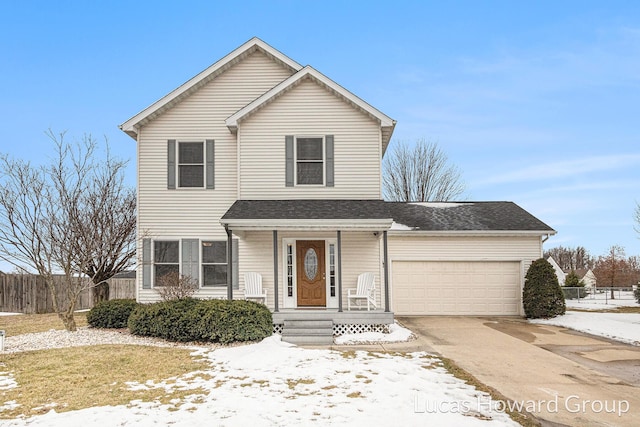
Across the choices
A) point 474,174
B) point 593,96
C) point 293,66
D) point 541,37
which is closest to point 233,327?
point 293,66

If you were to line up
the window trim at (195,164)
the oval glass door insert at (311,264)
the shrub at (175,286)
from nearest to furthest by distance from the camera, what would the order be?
the shrub at (175,286), the oval glass door insert at (311,264), the window trim at (195,164)

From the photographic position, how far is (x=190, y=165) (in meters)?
15.1

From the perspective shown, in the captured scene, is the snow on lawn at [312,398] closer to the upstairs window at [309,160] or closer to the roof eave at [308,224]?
the roof eave at [308,224]

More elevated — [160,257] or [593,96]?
[593,96]

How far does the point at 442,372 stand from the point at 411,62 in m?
16.0

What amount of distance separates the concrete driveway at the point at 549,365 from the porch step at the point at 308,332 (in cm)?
181

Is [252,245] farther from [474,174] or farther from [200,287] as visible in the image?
[474,174]

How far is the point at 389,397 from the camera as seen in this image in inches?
265

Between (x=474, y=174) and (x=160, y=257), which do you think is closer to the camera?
(x=160, y=257)

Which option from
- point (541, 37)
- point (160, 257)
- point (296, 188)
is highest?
point (541, 37)

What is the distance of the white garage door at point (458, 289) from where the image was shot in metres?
17.2

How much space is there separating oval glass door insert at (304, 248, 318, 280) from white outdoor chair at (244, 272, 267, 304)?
1.39 meters

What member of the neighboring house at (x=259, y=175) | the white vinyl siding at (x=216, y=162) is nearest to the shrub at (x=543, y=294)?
the neighboring house at (x=259, y=175)

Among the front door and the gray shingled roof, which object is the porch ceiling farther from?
the front door
